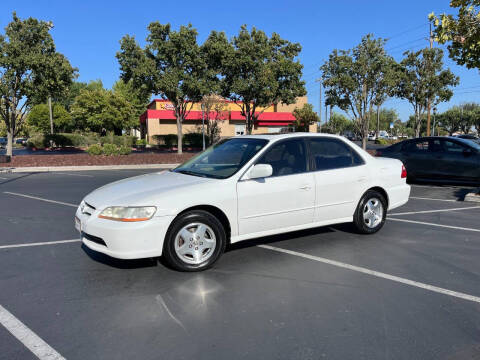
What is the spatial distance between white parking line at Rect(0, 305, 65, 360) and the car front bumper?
3.44 ft

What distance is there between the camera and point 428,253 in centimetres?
507

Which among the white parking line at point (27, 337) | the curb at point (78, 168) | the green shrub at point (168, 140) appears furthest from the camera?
the green shrub at point (168, 140)

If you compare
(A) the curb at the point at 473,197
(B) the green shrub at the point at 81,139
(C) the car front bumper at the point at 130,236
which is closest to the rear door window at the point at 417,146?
(A) the curb at the point at 473,197

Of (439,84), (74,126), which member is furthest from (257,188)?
(74,126)

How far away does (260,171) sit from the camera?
4.54 m

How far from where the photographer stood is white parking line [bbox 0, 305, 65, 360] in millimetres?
2770

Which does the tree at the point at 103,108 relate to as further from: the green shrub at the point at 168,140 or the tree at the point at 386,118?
the tree at the point at 386,118

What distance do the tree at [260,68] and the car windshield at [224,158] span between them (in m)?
20.9

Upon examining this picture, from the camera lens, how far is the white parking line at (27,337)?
109 inches

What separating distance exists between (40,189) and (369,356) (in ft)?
36.2

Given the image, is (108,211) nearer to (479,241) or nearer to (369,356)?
(369,356)

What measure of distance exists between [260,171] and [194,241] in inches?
43.8

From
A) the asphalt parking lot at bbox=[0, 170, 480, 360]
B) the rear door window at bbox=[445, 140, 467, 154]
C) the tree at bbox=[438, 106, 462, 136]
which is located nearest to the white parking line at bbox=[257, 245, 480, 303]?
the asphalt parking lot at bbox=[0, 170, 480, 360]

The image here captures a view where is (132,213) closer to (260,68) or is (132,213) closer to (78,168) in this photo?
(78,168)
